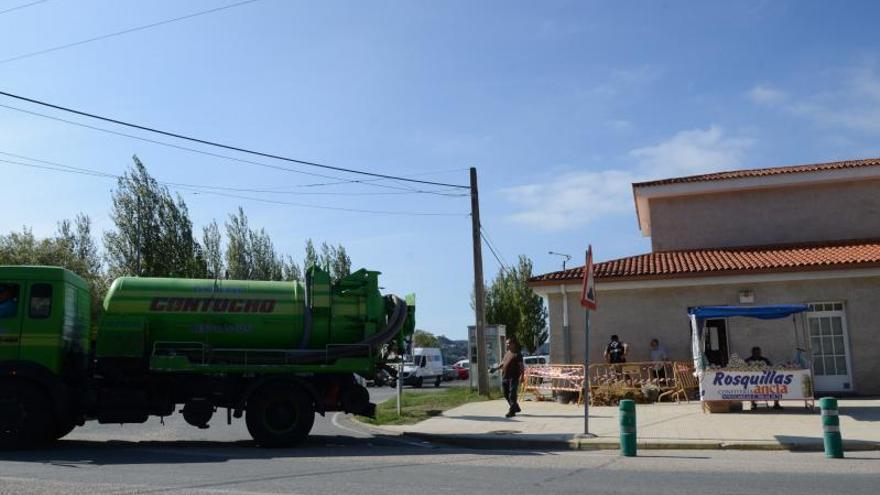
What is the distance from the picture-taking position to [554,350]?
2141cm

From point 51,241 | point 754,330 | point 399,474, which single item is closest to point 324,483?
point 399,474

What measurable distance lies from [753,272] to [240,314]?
1337cm

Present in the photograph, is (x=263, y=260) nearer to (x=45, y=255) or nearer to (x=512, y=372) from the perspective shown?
(x=45, y=255)

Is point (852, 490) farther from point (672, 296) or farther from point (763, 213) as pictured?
point (763, 213)

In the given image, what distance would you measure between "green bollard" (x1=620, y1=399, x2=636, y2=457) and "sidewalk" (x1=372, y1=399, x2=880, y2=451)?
86 centimetres

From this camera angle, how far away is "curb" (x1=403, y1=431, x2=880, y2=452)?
11.4 metres

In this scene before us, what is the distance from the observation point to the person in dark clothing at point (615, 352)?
19.5m

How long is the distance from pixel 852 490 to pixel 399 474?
506 centimetres

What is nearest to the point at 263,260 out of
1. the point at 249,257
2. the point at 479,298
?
the point at 249,257

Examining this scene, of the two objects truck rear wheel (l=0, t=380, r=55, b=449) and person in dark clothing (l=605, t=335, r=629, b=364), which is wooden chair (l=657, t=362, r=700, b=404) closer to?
person in dark clothing (l=605, t=335, r=629, b=364)

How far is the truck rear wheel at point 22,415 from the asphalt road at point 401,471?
1.02ft

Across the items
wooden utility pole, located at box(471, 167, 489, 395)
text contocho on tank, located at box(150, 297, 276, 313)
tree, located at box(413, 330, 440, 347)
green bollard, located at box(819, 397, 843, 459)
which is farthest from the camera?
tree, located at box(413, 330, 440, 347)

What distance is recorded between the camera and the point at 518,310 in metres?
52.0

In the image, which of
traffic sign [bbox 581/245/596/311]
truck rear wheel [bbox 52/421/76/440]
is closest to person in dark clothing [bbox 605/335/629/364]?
traffic sign [bbox 581/245/596/311]
